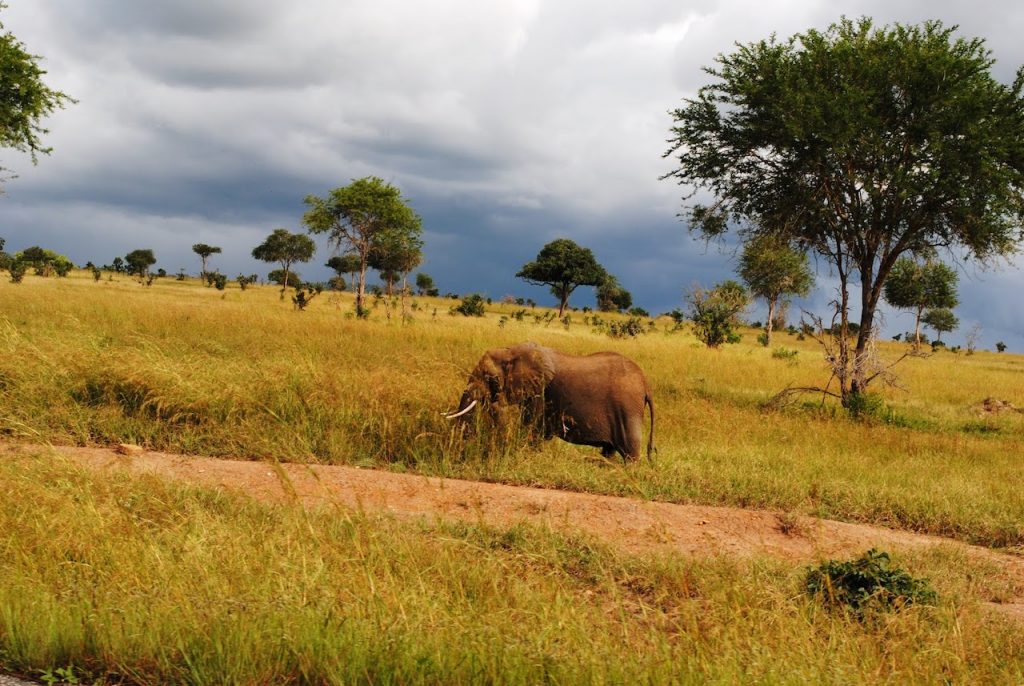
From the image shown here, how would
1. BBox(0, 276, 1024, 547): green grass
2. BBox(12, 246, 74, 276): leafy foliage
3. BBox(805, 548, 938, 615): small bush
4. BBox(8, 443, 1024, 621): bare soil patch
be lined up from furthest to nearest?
1. BBox(12, 246, 74, 276): leafy foliage
2. BBox(0, 276, 1024, 547): green grass
3. BBox(8, 443, 1024, 621): bare soil patch
4. BBox(805, 548, 938, 615): small bush

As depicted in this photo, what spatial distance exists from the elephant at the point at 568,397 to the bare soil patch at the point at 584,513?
1.41m

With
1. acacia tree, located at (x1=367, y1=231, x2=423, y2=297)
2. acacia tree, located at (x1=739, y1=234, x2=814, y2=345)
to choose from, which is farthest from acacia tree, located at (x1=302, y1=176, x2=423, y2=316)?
acacia tree, located at (x1=739, y1=234, x2=814, y2=345)

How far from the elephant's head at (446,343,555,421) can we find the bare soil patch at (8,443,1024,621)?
146 centimetres

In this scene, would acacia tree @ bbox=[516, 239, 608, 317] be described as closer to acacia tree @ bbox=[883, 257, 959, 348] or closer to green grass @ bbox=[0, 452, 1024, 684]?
acacia tree @ bbox=[883, 257, 959, 348]

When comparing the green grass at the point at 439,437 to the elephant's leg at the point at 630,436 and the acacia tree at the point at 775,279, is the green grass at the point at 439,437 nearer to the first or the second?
the elephant's leg at the point at 630,436

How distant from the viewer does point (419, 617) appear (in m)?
3.66

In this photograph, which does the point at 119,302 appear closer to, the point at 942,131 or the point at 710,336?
the point at 942,131

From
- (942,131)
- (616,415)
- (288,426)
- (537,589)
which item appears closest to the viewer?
(537,589)

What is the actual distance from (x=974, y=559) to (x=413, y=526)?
16.4ft

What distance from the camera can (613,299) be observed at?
8012 cm

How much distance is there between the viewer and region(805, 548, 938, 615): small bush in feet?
16.1

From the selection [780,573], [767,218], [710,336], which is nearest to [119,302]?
[767,218]

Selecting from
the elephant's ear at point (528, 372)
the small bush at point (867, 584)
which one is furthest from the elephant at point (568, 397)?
the small bush at point (867, 584)

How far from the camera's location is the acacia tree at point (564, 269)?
60812 mm
